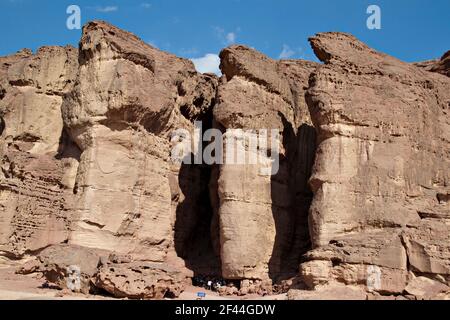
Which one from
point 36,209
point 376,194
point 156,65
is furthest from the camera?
point 156,65

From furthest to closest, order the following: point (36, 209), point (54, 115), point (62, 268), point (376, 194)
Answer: point (54, 115) < point (36, 209) < point (376, 194) < point (62, 268)

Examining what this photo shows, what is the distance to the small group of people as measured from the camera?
768 inches

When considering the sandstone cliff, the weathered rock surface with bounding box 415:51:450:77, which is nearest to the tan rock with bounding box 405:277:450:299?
the sandstone cliff

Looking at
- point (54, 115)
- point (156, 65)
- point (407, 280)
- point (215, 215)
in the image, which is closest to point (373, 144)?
point (407, 280)

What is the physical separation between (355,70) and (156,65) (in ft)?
20.9

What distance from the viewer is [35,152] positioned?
2203cm

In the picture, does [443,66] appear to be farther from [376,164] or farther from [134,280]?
[134,280]

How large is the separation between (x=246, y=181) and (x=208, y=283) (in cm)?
326

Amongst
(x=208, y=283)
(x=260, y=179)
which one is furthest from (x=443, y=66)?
(x=208, y=283)

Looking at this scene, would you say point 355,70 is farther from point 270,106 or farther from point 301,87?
point 301,87

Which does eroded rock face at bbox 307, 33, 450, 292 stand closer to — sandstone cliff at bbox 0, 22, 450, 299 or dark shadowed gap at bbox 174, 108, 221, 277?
sandstone cliff at bbox 0, 22, 450, 299

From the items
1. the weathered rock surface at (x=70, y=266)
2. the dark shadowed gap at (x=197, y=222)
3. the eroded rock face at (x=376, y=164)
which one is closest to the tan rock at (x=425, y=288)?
the eroded rock face at (x=376, y=164)

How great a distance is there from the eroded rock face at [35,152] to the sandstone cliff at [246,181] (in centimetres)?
5

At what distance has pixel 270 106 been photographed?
2097cm
